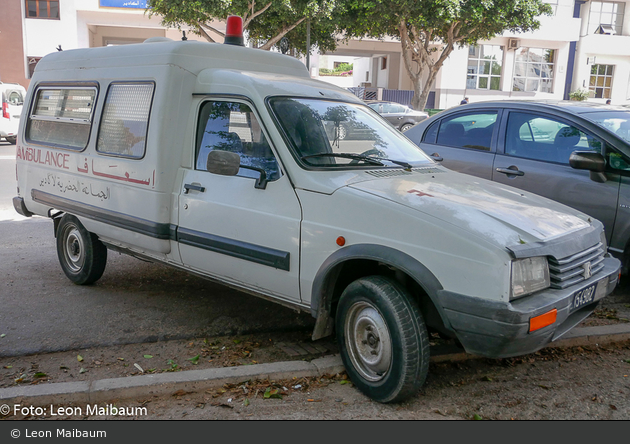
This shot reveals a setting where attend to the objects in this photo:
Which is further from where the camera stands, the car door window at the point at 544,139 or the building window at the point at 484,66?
the building window at the point at 484,66

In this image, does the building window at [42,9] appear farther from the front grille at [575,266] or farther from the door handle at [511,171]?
the front grille at [575,266]

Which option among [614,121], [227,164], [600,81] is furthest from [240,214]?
[600,81]

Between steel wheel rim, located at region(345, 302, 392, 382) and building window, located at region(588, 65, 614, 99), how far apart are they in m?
40.8

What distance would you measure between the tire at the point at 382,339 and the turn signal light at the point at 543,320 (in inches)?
22.8

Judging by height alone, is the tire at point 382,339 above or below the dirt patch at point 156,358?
above

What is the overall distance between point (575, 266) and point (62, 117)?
4.77 metres

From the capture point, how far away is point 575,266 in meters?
3.29

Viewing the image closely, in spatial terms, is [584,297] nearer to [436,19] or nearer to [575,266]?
[575,266]

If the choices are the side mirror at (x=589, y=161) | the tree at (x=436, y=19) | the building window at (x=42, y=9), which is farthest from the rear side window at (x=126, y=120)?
the building window at (x=42, y=9)

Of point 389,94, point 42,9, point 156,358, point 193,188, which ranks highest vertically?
point 42,9

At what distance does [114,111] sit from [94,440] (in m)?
2.96

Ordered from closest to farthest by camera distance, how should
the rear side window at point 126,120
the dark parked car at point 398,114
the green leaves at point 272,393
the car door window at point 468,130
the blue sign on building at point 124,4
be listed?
1. the green leaves at point 272,393
2. the rear side window at point 126,120
3. the car door window at point 468,130
4. the dark parked car at point 398,114
5. the blue sign on building at point 124,4

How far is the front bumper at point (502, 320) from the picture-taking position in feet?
9.44

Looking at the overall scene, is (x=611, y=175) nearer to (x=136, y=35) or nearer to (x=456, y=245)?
(x=456, y=245)
